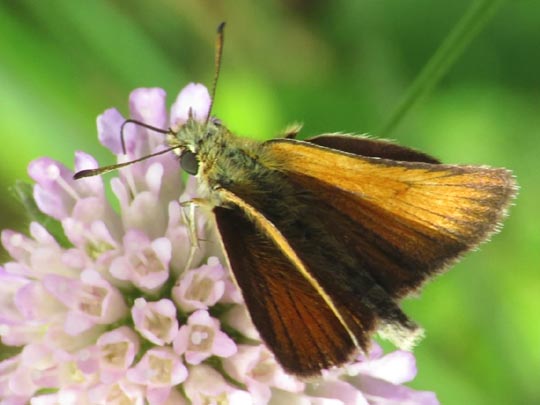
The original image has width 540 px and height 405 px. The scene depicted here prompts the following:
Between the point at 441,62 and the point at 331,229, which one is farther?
the point at 441,62

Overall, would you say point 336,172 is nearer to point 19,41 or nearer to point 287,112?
point 287,112

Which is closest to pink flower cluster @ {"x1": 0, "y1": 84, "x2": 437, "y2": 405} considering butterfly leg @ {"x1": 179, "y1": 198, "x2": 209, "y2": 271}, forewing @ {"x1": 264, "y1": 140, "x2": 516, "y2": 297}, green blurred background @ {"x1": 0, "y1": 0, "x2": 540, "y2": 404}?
butterfly leg @ {"x1": 179, "y1": 198, "x2": 209, "y2": 271}

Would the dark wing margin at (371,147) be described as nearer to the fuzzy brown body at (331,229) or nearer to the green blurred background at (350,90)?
the fuzzy brown body at (331,229)

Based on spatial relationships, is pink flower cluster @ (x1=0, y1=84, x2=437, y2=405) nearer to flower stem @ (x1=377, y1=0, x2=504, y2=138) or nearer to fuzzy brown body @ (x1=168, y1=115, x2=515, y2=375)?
fuzzy brown body @ (x1=168, y1=115, x2=515, y2=375)

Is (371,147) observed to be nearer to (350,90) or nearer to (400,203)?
(400,203)

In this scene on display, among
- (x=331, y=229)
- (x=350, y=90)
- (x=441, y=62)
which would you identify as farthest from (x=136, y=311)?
(x=350, y=90)

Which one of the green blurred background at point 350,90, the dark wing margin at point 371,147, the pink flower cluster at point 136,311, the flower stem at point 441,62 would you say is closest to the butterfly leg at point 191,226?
the pink flower cluster at point 136,311

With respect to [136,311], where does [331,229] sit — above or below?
above
